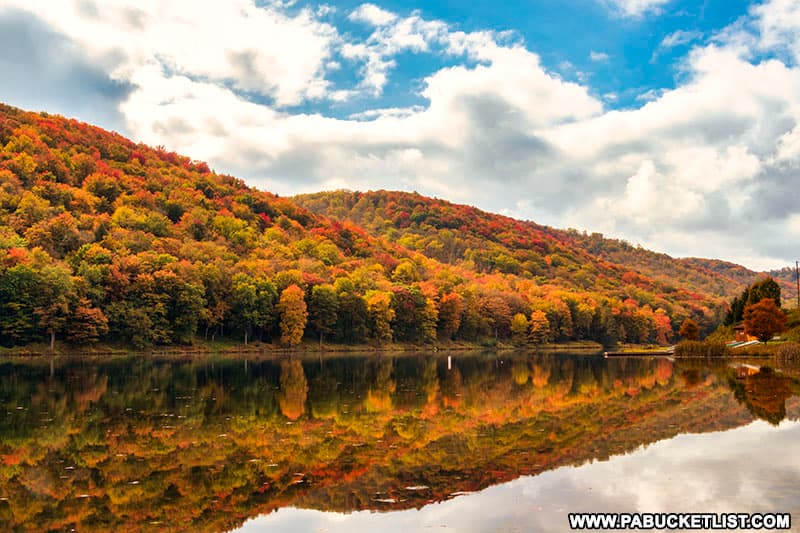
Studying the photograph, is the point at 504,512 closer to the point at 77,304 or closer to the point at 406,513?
the point at 406,513

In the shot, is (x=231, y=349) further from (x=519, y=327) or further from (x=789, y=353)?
(x=519, y=327)

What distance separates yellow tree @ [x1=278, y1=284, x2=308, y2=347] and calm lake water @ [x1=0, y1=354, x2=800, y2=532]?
61944 millimetres

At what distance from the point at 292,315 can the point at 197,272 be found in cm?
1371

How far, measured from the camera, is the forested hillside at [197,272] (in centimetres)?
7594

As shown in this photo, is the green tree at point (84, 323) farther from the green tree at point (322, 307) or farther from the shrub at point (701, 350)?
the shrub at point (701, 350)

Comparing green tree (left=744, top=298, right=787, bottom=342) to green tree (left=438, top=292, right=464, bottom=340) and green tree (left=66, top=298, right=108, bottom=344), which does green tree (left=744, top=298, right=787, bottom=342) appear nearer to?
green tree (left=438, top=292, right=464, bottom=340)

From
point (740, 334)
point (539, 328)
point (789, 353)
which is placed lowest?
point (789, 353)

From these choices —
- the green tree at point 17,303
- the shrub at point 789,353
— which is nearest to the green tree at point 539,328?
the shrub at point 789,353

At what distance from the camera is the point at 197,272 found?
87.2m

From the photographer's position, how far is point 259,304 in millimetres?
91312

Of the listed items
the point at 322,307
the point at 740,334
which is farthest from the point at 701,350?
the point at 322,307

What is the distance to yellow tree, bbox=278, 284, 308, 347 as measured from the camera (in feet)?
302

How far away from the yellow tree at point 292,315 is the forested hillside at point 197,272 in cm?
19

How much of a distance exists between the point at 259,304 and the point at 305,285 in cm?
1106
